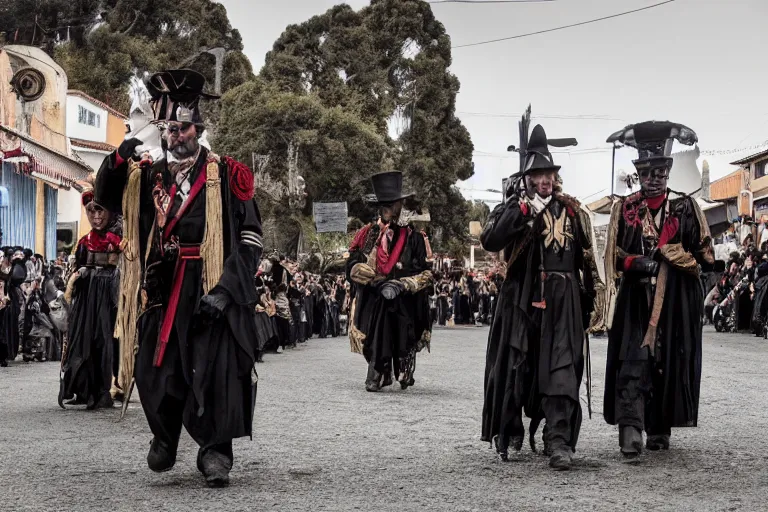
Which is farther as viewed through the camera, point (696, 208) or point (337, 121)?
point (337, 121)

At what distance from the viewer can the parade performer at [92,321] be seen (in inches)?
450

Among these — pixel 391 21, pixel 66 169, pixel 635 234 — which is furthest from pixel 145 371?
pixel 391 21

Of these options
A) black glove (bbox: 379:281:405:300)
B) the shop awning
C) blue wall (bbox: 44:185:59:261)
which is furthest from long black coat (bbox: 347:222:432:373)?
blue wall (bbox: 44:185:59:261)

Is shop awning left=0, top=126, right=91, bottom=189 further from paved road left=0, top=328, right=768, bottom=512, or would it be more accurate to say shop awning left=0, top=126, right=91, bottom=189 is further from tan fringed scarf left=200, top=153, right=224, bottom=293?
tan fringed scarf left=200, top=153, right=224, bottom=293

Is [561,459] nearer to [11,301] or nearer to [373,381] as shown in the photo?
[373,381]

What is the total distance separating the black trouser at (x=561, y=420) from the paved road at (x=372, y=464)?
0.19m

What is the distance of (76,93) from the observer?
4600 centimetres

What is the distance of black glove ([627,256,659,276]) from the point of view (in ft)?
27.5

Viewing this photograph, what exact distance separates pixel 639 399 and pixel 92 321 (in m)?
→ 5.46

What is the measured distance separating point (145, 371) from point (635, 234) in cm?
349

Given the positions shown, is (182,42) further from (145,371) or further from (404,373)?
(145,371)

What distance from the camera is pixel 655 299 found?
8.41 metres

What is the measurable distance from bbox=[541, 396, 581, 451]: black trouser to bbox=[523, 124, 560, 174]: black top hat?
1.46m

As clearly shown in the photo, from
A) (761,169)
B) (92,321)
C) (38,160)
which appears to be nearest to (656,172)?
(92,321)
